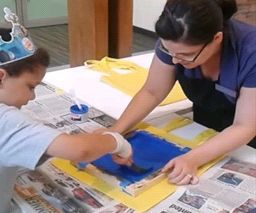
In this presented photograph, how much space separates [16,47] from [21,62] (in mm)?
29

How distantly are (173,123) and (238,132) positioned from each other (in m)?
0.23

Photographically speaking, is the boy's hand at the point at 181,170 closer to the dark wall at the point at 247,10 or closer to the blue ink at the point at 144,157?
the blue ink at the point at 144,157

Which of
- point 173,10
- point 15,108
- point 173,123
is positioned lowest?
point 173,123

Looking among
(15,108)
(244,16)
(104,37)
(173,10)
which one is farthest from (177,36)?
(244,16)

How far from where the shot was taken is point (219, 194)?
84cm

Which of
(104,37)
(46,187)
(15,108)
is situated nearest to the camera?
(15,108)

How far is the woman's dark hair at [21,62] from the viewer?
0.74 metres

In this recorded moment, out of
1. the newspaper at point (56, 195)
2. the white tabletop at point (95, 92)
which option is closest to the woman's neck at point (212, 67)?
the white tabletop at point (95, 92)

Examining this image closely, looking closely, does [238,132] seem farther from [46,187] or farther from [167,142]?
[46,187]

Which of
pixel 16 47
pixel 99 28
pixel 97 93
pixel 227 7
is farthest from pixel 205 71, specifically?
pixel 99 28

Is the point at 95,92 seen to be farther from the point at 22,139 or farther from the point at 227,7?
the point at 22,139

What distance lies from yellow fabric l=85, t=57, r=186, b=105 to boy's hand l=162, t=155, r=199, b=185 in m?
0.39

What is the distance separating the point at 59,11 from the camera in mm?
3525

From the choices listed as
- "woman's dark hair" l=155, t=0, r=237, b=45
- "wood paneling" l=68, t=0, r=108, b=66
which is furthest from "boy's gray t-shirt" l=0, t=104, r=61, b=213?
"wood paneling" l=68, t=0, r=108, b=66
